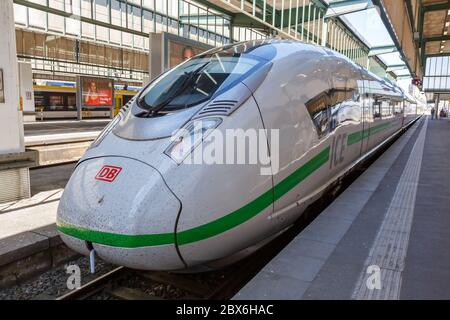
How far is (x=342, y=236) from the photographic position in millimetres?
4023

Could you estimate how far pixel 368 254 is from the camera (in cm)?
360

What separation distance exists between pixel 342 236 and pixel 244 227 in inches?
56.0

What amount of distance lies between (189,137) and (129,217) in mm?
766

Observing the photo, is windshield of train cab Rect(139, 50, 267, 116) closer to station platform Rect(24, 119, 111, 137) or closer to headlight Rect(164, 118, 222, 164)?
headlight Rect(164, 118, 222, 164)

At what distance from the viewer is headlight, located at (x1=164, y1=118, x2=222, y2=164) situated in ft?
9.57

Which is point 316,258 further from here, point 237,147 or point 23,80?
point 23,80

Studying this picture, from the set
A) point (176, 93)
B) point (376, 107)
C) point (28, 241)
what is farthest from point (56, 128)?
point (176, 93)

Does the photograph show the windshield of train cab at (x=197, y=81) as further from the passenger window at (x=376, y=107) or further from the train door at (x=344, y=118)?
the passenger window at (x=376, y=107)

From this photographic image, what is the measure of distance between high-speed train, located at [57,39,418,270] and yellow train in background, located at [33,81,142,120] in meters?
21.5

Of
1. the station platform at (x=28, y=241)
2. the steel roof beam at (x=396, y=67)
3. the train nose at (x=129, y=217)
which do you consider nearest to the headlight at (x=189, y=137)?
the train nose at (x=129, y=217)

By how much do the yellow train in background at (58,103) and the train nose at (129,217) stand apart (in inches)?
869

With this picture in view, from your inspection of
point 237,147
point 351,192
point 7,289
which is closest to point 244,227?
point 237,147

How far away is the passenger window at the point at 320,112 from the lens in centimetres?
405

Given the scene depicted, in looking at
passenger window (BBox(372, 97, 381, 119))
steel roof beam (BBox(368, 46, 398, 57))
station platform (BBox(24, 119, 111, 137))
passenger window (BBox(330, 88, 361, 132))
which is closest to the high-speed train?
passenger window (BBox(330, 88, 361, 132))
